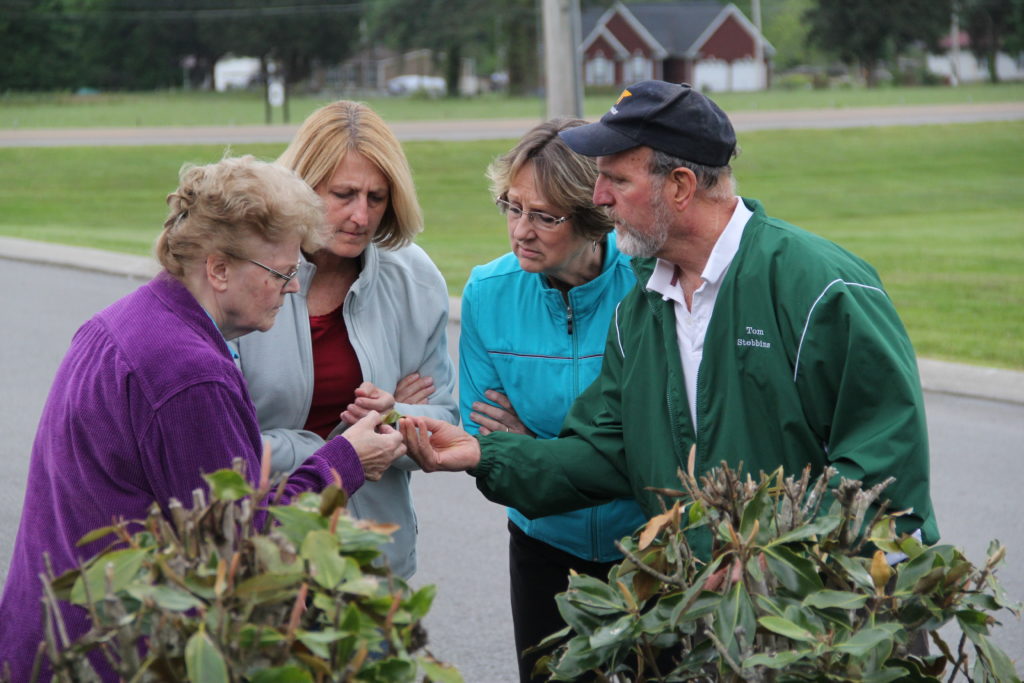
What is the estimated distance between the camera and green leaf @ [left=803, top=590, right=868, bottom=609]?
1.99 m

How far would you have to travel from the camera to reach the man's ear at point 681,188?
2885 millimetres

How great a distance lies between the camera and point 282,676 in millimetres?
1700

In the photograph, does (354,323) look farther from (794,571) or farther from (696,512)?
(794,571)

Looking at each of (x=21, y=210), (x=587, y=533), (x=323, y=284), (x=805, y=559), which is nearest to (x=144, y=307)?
(x=323, y=284)

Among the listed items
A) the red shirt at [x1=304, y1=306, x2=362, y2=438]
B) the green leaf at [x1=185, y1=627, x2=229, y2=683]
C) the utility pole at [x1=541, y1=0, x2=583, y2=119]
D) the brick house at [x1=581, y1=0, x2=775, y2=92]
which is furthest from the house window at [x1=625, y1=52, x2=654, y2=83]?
the green leaf at [x1=185, y1=627, x2=229, y2=683]

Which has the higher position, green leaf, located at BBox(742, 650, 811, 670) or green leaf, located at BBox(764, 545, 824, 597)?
green leaf, located at BBox(764, 545, 824, 597)

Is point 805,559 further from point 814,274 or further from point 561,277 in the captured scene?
point 561,277

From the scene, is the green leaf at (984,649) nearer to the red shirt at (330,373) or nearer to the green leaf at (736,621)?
the green leaf at (736,621)

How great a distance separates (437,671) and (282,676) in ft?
0.84

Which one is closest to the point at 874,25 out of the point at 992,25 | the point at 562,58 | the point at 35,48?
the point at 992,25

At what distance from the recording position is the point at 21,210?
22625 millimetres

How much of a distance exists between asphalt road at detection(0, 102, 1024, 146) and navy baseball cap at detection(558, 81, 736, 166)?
97.9ft

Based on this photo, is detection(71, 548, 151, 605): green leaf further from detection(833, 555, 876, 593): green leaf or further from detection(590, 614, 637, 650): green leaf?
detection(833, 555, 876, 593): green leaf

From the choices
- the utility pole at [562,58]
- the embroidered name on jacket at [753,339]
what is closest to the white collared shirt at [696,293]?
the embroidered name on jacket at [753,339]
